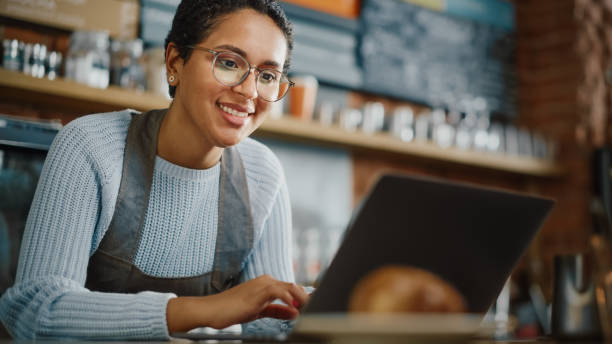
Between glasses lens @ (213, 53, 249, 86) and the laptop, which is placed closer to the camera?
the laptop

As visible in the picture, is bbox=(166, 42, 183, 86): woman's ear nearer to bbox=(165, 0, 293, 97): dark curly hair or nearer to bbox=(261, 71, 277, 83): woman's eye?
bbox=(165, 0, 293, 97): dark curly hair

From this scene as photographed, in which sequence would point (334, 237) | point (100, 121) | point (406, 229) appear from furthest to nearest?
point (334, 237) → point (100, 121) → point (406, 229)

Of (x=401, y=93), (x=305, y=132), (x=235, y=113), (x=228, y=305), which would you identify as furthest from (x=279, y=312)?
(x=401, y=93)

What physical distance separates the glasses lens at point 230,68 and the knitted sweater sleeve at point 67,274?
0.90 feet

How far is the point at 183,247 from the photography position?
1.35 meters

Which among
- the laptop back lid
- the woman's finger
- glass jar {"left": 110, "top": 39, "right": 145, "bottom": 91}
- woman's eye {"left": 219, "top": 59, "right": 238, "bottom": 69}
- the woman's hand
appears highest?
glass jar {"left": 110, "top": 39, "right": 145, "bottom": 91}

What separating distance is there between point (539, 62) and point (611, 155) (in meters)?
1.33

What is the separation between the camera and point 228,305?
2.99ft

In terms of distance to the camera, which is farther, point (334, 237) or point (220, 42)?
point (334, 237)

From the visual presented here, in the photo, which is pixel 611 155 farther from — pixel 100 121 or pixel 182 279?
pixel 100 121

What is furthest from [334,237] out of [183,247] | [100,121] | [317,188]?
[100,121]

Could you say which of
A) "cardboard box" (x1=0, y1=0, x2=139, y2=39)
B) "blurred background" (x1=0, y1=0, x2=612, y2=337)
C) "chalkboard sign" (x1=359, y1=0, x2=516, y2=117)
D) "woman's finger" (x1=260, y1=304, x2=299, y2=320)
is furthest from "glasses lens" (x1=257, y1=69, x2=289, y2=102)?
"chalkboard sign" (x1=359, y1=0, x2=516, y2=117)

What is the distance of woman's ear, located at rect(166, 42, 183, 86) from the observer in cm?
134

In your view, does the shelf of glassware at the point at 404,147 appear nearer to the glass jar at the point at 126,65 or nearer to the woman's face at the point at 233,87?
the glass jar at the point at 126,65
